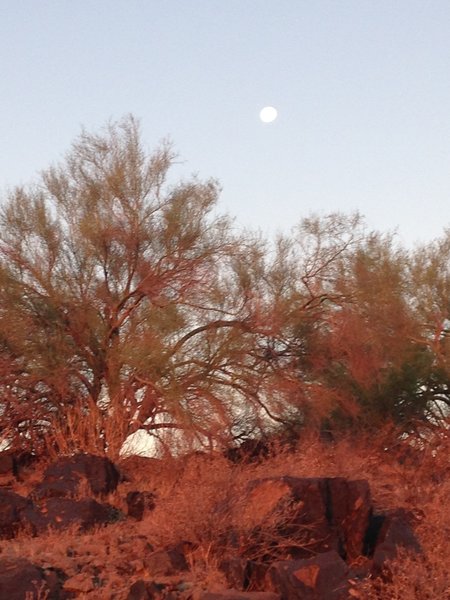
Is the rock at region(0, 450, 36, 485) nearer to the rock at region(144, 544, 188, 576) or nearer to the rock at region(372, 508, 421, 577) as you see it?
the rock at region(144, 544, 188, 576)

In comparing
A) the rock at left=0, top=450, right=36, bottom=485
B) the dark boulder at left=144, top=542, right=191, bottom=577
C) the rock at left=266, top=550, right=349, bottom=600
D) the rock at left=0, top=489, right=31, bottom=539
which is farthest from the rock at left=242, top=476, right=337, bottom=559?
the rock at left=0, top=450, right=36, bottom=485

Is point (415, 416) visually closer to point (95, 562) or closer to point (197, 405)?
point (197, 405)

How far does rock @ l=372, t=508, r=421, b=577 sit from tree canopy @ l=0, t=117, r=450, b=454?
709cm

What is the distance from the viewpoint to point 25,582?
8969 millimetres

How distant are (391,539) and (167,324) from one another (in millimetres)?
9016

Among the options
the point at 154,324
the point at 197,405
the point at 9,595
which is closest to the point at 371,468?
the point at 197,405

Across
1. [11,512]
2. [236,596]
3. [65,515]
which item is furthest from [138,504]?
[236,596]

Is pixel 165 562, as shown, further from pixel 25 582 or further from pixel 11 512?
pixel 11 512

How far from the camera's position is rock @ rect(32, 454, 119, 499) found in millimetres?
13844

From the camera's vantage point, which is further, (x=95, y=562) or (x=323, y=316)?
(x=323, y=316)

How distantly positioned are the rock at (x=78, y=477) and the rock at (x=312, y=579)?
548 cm

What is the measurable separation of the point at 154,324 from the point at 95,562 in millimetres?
8313

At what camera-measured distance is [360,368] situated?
1997cm

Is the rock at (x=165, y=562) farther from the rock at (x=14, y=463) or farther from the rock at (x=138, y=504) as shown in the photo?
the rock at (x=14, y=463)
